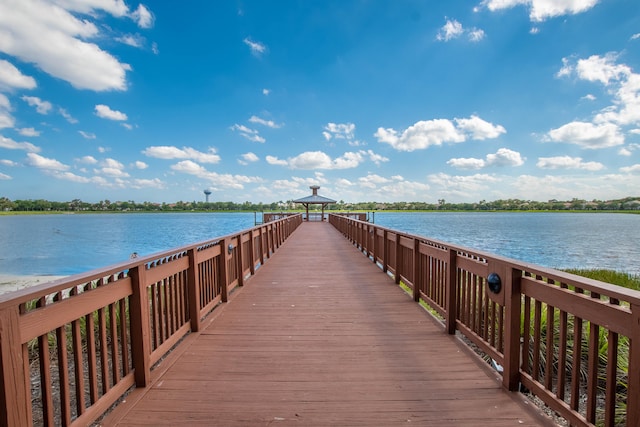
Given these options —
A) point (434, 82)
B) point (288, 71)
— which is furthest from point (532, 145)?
point (288, 71)

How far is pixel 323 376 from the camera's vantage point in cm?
268

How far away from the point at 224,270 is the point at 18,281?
1681cm

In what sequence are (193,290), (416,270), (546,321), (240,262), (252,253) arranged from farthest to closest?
(252,253) < (240,262) < (416,270) < (193,290) < (546,321)

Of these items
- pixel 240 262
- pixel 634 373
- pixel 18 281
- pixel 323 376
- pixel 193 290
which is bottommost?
pixel 18 281

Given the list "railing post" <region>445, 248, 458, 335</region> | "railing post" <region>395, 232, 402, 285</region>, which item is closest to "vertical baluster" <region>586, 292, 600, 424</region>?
"railing post" <region>445, 248, 458, 335</region>

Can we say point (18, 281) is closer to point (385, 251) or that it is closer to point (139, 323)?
point (385, 251)

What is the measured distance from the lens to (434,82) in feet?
126

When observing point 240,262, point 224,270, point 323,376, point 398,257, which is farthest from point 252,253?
point 323,376

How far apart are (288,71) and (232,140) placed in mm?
24944

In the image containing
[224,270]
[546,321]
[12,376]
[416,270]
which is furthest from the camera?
[416,270]

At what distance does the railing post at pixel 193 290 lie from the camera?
354 cm

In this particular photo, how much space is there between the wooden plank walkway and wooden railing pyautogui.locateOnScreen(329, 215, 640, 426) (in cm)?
21

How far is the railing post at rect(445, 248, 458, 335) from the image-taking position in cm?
357

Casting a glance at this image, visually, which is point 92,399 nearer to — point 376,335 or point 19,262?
point 376,335
